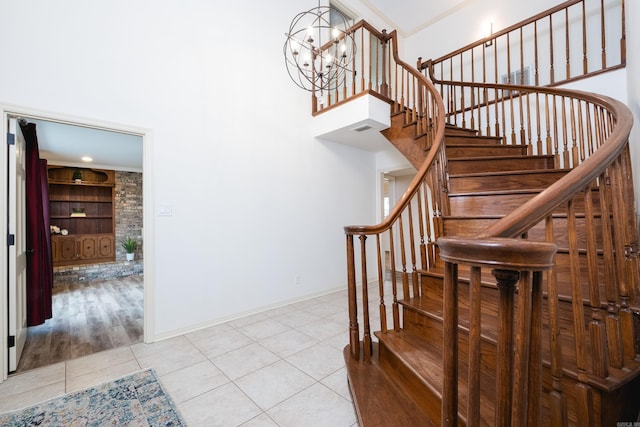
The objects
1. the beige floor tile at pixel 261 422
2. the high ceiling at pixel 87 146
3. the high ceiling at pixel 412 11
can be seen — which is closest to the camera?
the beige floor tile at pixel 261 422

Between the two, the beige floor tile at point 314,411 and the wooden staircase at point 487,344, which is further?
the beige floor tile at point 314,411

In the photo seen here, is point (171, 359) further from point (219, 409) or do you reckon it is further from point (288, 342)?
point (288, 342)

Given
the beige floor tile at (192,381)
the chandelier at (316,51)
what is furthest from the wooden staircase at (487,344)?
the chandelier at (316,51)

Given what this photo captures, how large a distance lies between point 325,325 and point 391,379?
142 cm

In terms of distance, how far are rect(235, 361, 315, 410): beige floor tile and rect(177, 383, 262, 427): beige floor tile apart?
0.19 ft

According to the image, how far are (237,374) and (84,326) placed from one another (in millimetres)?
2242

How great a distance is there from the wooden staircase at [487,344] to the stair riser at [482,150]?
22 cm

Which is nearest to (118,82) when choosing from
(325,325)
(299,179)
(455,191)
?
(299,179)

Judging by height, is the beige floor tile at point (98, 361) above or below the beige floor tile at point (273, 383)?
above

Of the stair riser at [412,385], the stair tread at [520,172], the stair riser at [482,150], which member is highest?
the stair riser at [482,150]

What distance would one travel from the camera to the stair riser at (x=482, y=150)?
3061 mm

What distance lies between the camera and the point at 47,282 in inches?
119

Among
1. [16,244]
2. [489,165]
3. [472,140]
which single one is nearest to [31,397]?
[16,244]

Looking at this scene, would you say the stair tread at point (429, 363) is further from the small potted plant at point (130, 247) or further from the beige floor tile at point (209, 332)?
the small potted plant at point (130, 247)
